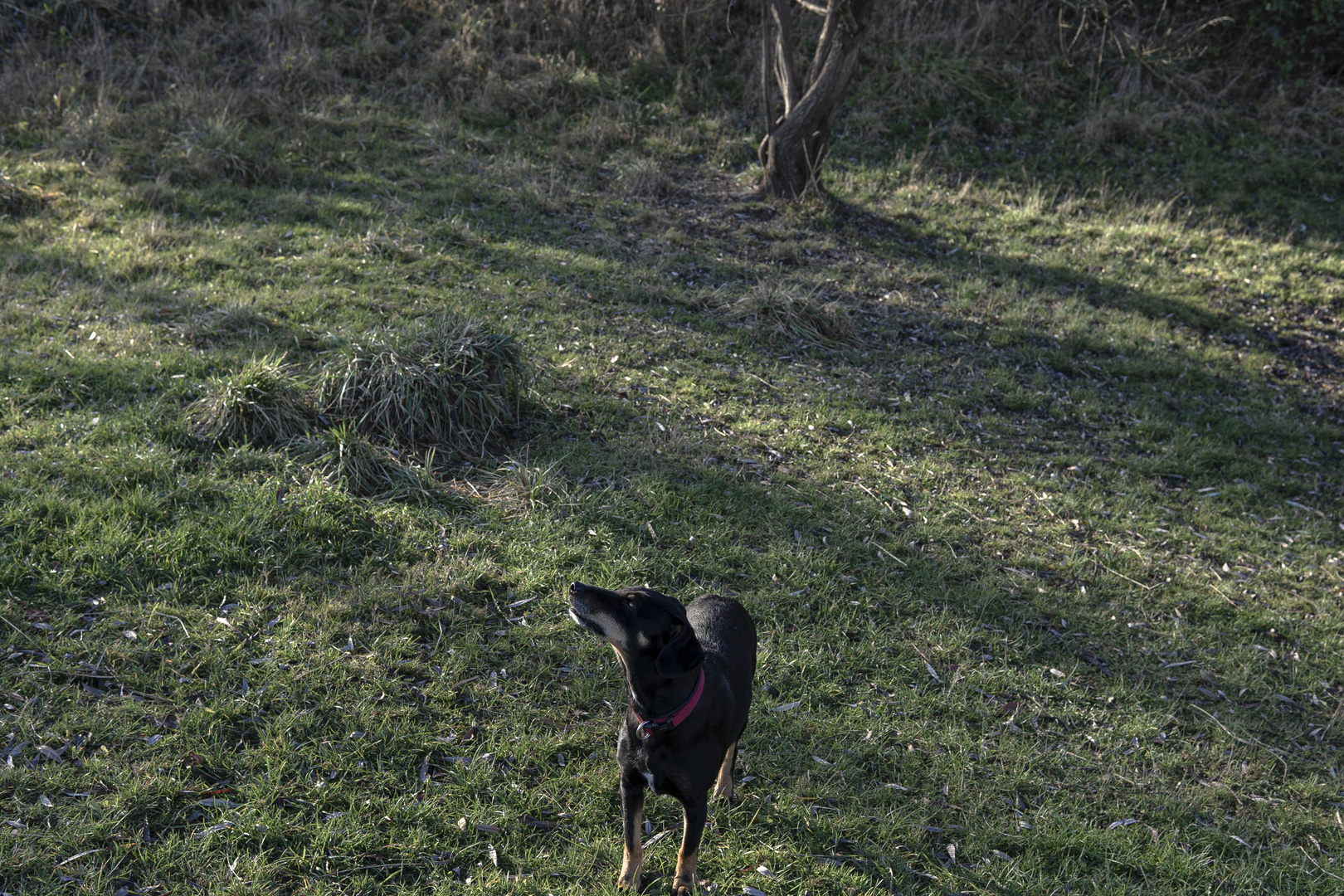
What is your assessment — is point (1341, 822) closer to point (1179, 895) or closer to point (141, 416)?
point (1179, 895)

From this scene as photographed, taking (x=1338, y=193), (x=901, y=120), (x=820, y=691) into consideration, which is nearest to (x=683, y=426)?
(x=820, y=691)

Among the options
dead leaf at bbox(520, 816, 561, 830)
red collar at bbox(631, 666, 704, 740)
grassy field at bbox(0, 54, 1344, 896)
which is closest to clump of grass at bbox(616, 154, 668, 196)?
grassy field at bbox(0, 54, 1344, 896)

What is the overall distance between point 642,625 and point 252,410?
3.35 meters

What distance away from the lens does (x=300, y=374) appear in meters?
5.49

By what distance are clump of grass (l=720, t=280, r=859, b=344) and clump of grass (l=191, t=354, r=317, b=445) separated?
12.2 feet

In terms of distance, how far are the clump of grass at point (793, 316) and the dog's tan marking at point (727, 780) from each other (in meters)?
4.45

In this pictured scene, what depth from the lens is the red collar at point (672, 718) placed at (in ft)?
8.55

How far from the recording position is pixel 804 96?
31.5 feet

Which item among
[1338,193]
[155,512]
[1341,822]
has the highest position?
[1338,193]

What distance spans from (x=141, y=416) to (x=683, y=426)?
10.7ft

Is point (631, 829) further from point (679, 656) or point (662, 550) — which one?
point (662, 550)

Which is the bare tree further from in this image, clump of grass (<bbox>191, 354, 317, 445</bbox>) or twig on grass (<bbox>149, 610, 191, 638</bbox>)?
twig on grass (<bbox>149, 610, 191, 638</bbox>)

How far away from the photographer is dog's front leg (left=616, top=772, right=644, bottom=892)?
276cm

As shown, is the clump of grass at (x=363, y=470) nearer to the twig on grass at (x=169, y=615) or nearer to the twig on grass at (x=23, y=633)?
the twig on grass at (x=169, y=615)
